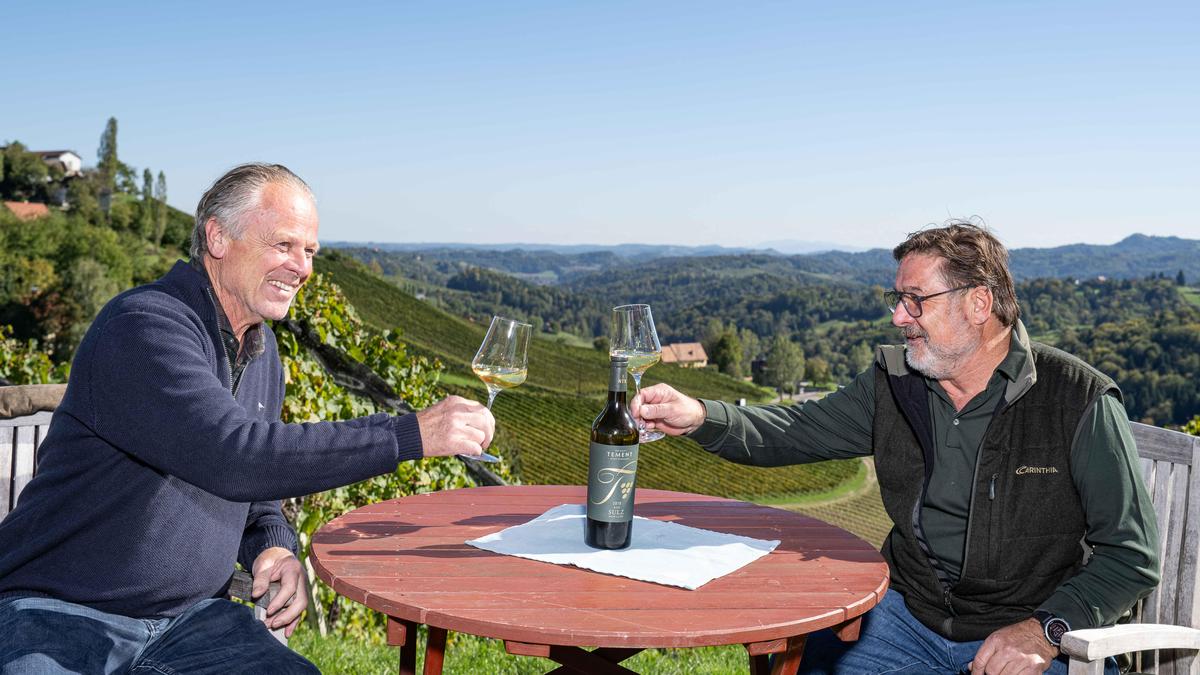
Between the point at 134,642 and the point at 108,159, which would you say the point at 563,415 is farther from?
the point at 108,159

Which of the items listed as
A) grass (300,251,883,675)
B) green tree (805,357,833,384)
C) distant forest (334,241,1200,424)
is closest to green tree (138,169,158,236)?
distant forest (334,241,1200,424)

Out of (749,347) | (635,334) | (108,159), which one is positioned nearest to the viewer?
(635,334)

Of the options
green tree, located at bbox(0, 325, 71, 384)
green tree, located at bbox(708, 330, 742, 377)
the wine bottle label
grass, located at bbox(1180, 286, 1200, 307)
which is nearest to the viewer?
the wine bottle label

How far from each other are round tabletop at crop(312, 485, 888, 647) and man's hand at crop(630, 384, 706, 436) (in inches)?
10.8

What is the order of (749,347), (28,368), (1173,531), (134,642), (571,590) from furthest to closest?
(749,347) → (28,368) → (1173,531) → (134,642) → (571,590)

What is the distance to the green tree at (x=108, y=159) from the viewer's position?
9469 cm

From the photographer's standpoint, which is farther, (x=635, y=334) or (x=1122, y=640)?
(x=635, y=334)

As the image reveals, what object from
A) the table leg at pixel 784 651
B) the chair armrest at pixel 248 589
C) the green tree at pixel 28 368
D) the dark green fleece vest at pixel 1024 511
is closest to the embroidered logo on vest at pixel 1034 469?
the dark green fleece vest at pixel 1024 511

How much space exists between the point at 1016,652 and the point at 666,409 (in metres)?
1.07

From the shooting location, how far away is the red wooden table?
1.67m

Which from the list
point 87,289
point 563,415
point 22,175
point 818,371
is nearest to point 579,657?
point 563,415

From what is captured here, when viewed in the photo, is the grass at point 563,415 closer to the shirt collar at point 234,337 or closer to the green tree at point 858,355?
the shirt collar at point 234,337

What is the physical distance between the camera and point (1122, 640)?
76.6 inches

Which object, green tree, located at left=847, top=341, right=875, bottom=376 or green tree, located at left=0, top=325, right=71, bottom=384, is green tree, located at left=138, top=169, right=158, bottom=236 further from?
green tree, located at left=0, top=325, right=71, bottom=384
